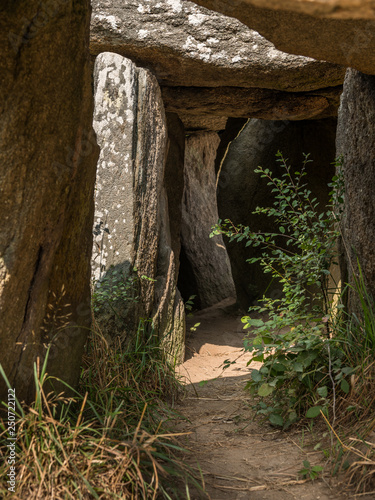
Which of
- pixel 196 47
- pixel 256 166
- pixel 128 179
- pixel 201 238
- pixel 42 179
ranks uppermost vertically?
pixel 196 47

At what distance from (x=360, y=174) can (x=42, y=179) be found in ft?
5.57

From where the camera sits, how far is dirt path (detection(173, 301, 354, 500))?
6.93ft

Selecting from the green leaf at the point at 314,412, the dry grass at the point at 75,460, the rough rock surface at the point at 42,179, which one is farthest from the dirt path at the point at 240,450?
the rough rock surface at the point at 42,179

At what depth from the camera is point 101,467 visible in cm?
180

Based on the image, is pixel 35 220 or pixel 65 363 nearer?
pixel 35 220

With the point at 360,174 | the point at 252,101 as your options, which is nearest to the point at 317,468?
the point at 360,174

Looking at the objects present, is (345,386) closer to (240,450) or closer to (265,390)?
(265,390)

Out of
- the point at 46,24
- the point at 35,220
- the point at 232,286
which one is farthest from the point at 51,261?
the point at 232,286

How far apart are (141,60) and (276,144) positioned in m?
3.19

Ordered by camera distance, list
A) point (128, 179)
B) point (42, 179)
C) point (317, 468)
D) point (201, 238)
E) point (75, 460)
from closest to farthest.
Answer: point (75, 460) → point (42, 179) → point (317, 468) → point (128, 179) → point (201, 238)

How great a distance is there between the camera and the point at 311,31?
1.93m

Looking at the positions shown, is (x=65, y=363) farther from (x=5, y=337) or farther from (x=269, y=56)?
(x=269, y=56)

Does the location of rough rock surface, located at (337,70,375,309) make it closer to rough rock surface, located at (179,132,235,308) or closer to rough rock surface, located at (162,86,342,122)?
rough rock surface, located at (162,86,342,122)

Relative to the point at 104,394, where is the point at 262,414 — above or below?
below
